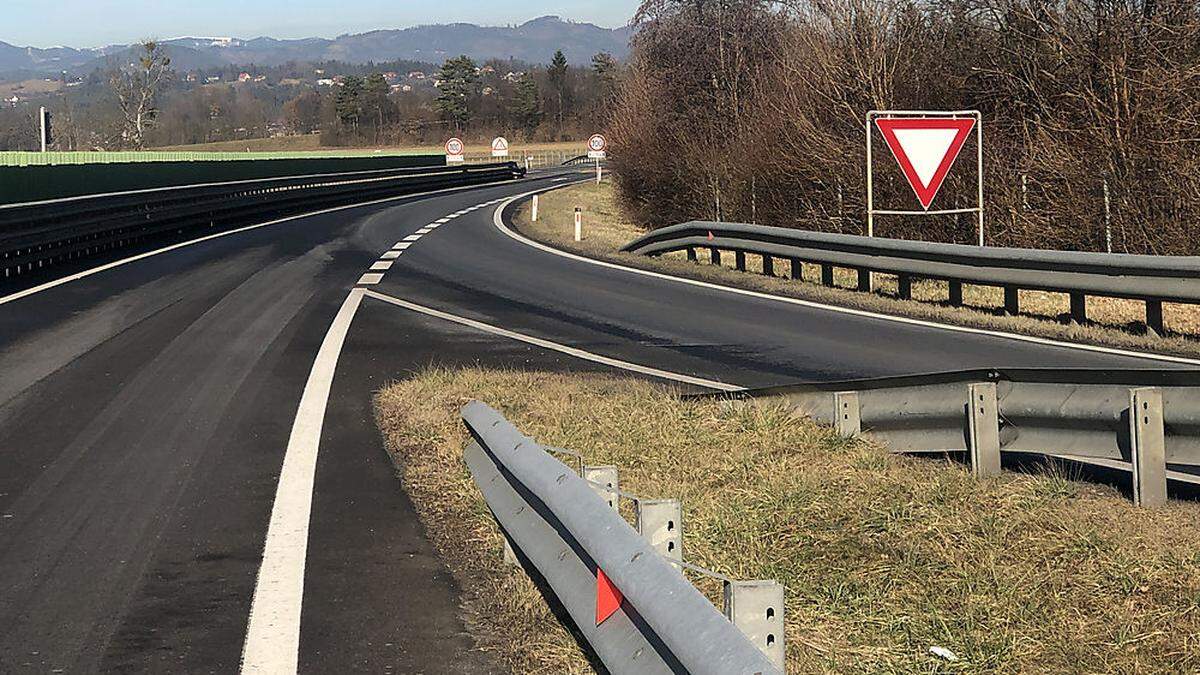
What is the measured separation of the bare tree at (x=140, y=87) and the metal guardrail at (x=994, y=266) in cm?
10325

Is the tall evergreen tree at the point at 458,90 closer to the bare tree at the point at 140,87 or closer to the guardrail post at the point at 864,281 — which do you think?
the bare tree at the point at 140,87

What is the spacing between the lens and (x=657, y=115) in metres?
45.4

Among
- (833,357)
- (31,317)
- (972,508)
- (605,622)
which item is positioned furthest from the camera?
(31,317)

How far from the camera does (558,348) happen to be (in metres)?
13.5

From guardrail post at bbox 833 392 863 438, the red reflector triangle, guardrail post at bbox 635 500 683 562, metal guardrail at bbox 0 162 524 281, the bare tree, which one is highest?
Answer: the bare tree

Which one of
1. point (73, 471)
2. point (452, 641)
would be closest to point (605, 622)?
point (452, 641)

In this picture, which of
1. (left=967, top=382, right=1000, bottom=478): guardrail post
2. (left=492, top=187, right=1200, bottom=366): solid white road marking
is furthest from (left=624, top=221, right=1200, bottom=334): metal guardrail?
(left=967, top=382, right=1000, bottom=478): guardrail post

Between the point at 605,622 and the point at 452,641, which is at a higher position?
the point at 605,622

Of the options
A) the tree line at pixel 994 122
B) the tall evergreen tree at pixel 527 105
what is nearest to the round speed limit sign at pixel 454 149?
the tree line at pixel 994 122

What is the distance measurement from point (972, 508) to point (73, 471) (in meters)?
4.60

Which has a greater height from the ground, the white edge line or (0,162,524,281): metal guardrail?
(0,162,524,281): metal guardrail

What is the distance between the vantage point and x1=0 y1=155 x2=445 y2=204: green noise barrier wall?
24.5m

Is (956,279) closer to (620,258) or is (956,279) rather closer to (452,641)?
(620,258)

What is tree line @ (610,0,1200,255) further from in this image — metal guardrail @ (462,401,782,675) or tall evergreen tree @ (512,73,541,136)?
tall evergreen tree @ (512,73,541,136)
